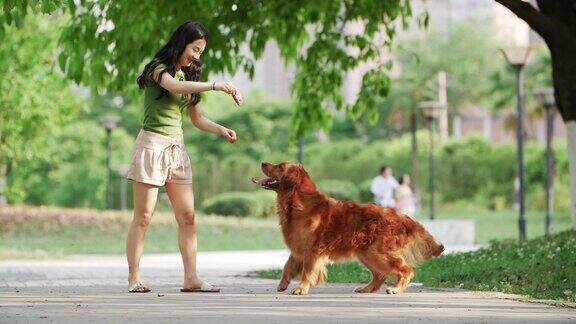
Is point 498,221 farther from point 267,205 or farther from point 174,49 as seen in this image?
point 174,49

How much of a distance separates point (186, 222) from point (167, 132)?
29.3 inches

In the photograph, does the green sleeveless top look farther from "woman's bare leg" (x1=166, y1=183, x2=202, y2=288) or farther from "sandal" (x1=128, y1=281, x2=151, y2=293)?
"sandal" (x1=128, y1=281, x2=151, y2=293)

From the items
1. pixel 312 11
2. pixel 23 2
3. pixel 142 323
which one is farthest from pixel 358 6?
pixel 142 323

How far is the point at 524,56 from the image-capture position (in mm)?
26031

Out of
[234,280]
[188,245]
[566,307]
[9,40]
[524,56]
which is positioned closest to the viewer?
[566,307]

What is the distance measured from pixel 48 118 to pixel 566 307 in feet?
77.4

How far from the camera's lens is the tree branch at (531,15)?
637 inches

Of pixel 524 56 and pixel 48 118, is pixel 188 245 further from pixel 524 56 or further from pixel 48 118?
pixel 48 118

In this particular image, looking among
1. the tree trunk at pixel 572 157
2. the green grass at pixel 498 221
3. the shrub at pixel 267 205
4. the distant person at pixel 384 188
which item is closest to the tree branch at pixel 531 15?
the tree trunk at pixel 572 157

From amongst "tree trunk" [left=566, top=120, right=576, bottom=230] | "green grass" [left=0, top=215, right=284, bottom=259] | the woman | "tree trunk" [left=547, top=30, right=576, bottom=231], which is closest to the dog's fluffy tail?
the woman

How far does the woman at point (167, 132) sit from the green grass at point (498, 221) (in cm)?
1824

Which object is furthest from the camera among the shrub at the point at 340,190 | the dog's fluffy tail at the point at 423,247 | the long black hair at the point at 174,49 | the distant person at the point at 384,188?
the shrub at the point at 340,190

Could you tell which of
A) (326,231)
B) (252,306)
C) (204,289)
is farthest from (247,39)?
(252,306)

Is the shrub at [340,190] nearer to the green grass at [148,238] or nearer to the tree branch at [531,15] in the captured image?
the green grass at [148,238]
